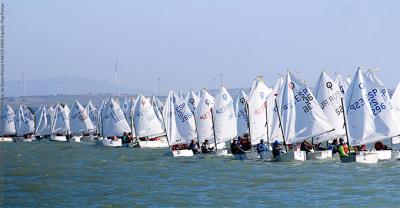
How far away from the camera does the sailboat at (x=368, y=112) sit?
48.6 m

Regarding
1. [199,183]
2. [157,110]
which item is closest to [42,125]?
[157,110]

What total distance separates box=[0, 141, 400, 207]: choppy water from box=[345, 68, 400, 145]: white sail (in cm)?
215

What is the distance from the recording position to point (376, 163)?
46.7 m

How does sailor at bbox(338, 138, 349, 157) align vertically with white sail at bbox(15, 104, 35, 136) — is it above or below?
below

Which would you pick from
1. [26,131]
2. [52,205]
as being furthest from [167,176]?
[26,131]

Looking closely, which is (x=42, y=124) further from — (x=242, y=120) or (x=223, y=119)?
(x=223, y=119)

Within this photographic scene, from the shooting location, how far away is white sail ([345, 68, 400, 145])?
48562mm

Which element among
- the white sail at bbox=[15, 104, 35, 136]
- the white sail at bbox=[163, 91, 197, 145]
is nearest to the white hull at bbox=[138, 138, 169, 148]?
the white sail at bbox=[163, 91, 197, 145]

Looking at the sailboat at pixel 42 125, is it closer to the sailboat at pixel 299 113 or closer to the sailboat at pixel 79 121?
the sailboat at pixel 79 121

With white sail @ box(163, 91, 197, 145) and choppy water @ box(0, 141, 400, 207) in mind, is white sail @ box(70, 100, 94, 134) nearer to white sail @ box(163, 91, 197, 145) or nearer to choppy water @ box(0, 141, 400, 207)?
white sail @ box(163, 91, 197, 145)

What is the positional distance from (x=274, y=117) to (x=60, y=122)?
5328 centimetres

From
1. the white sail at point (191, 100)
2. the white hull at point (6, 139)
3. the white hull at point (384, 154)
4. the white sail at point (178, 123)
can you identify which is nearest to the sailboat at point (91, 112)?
the white hull at point (6, 139)

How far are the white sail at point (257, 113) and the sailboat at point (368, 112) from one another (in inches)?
348

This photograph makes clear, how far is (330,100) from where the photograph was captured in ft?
179
